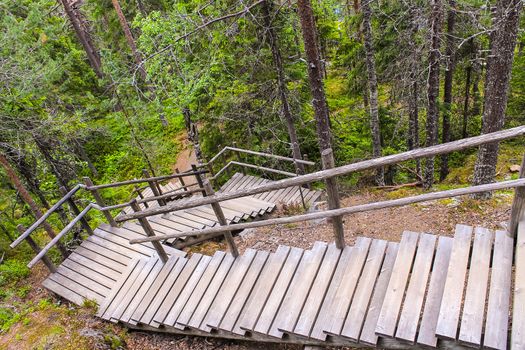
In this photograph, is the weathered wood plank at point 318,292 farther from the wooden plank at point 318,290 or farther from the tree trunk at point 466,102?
the tree trunk at point 466,102

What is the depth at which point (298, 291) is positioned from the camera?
3994mm

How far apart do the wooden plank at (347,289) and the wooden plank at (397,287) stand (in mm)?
396

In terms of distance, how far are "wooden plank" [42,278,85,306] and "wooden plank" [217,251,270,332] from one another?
9.80 feet

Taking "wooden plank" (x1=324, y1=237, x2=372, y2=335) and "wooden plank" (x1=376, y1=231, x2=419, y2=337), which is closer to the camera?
"wooden plank" (x1=376, y1=231, x2=419, y2=337)

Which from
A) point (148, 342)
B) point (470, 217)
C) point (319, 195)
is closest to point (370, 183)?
point (319, 195)

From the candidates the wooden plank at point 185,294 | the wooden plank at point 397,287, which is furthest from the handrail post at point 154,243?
the wooden plank at point 397,287

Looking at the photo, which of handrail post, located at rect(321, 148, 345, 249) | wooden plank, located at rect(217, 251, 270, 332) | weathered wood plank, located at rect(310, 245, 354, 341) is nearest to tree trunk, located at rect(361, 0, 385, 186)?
handrail post, located at rect(321, 148, 345, 249)

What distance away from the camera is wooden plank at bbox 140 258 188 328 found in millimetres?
4703

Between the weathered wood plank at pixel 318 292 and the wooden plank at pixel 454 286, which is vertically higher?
the wooden plank at pixel 454 286

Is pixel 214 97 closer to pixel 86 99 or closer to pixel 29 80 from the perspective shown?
pixel 29 80

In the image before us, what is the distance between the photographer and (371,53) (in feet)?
30.9

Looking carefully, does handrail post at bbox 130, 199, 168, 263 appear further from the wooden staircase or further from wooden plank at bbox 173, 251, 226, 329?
wooden plank at bbox 173, 251, 226, 329

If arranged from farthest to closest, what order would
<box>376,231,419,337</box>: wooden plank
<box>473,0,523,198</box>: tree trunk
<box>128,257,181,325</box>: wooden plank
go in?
<box>473,0,523,198</box>: tree trunk, <box>128,257,181,325</box>: wooden plank, <box>376,231,419,337</box>: wooden plank

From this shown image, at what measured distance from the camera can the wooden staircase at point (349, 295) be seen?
3.01 meters
